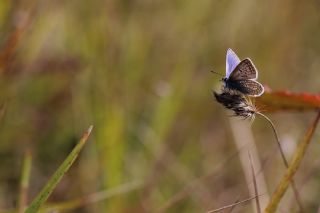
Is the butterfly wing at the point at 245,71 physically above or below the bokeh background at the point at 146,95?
above

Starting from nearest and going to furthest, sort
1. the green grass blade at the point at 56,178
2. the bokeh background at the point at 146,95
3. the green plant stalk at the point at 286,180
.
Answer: the green grass blade at the point at 56,178, the green plant stalk at the point at 286,180, the bokeh background at the point at 146,95

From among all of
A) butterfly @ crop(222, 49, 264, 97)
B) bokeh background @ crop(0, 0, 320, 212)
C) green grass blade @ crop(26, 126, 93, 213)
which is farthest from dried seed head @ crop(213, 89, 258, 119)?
bokeh background @ crop(0, 0, 320, 212)

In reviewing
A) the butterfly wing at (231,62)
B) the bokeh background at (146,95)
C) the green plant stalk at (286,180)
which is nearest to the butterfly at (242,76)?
the butterfly wing at (231,62)

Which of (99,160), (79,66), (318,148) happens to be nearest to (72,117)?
(79,66)

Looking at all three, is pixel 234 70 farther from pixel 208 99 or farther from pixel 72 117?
pixel 208 99

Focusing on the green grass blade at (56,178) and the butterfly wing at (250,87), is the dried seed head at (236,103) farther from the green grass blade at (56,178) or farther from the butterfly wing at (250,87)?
the green grass blade at (56,178)

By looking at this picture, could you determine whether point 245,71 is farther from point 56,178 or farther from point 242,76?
point 56,178

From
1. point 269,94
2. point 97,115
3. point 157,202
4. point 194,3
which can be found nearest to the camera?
point 269,94

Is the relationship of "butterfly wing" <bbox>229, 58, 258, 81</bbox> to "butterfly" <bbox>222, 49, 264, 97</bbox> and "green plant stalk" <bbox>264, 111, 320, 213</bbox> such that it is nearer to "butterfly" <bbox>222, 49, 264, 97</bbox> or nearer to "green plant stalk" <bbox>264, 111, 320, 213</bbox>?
"butterfly" <bbox>222, 49, 264, 97</bbox>
